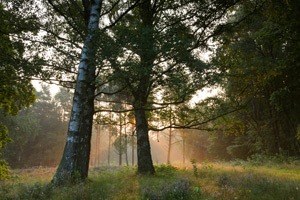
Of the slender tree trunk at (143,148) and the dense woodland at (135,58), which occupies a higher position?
the dense woodland at (135,58)

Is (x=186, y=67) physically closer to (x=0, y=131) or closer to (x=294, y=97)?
(x=0, y=131)

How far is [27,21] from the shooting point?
1026cm

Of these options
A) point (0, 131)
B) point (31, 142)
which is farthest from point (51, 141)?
point (0, 131)

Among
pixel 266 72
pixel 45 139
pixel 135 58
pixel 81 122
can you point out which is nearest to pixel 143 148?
pixel 81 122

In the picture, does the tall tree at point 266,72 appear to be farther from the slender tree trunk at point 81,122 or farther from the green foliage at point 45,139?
the green foliage at point 45,139

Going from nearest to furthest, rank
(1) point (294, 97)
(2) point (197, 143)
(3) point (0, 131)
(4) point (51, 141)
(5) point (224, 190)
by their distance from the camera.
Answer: (5) point (224, 190) → (3) point (0, 131) → (1) point (294, 97) → (4) point (51, 141) → (2) point (197, 143)

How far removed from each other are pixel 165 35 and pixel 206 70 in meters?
1.73

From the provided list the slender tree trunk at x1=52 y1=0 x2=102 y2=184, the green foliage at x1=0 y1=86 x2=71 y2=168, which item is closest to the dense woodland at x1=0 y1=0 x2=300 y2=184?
the slender tree trunk at x1=52 y1=0 x2=102 y2=184

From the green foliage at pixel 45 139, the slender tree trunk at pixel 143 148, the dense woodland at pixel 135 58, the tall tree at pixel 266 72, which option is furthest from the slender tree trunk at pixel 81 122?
the green foliage at pixel 45 139

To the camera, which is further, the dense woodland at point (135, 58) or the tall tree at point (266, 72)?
the tall tree at point (266, 72)

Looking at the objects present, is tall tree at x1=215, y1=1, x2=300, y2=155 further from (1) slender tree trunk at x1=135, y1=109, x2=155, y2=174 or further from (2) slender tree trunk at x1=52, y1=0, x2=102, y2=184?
(2) slender tree trunk at x1=52, y1=0, x2=102, y2=184

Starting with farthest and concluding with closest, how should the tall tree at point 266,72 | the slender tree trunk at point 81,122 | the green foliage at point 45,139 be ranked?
the green foliage at point 45,139 → the tall tree at point 266,72 → the slender tree trunk at point 81,122

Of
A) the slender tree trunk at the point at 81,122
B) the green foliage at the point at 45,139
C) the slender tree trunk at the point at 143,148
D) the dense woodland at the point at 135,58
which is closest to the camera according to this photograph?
the dense woodland at the point at 135,58

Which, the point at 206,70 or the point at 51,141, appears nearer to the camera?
the point at 206,70
